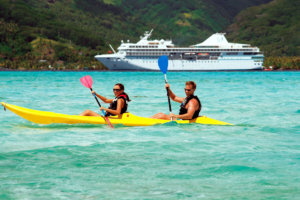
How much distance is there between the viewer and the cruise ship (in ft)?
408

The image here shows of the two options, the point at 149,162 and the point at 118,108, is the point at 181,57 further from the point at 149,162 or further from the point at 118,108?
the point at 149,162

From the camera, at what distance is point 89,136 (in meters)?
12.7

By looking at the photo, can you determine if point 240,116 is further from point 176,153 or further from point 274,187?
point 274,187

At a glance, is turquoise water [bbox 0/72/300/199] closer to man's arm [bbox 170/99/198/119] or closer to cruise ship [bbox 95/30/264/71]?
man's arm [bbox 170/99/198/119]

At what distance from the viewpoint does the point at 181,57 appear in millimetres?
126875

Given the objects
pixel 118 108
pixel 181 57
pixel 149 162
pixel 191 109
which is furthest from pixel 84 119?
pixel 181 57

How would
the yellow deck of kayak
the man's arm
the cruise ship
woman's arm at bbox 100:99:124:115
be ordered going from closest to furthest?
1. the man's arm
2. woman's arm at bbox 100:99:124:115
3. the yellow deck of kayak
4. the cruise ship

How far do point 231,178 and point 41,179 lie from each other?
3.39 metres

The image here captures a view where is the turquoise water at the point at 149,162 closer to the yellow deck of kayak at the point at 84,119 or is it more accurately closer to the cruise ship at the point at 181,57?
the yellow deck of kayak at the point at 84,119

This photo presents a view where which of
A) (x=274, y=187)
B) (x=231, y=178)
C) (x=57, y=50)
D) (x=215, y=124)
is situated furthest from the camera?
(x=57, y=50)

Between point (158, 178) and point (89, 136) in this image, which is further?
point (89, 136)

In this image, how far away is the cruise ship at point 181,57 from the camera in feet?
408

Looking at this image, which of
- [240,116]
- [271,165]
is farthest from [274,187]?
[240,116]

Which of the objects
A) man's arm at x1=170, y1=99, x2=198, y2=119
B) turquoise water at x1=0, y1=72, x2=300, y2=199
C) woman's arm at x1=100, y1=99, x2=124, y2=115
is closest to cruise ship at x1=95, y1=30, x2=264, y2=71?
turquoise water at x1=0, y1=72, x2=300, y2=199
